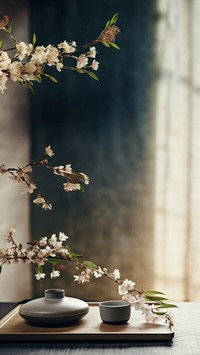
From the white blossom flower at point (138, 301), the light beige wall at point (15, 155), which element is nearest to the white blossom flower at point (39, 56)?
the white blossom flower at point (138, 301)

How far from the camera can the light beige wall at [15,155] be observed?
3.00 metres

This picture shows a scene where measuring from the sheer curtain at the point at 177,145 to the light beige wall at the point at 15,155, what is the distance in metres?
0.71

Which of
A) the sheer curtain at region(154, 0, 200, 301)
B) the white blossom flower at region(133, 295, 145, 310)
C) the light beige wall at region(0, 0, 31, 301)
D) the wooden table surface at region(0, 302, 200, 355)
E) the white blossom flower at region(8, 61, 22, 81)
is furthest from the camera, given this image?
the sheer curtain at region(154, 0, 200, 301)

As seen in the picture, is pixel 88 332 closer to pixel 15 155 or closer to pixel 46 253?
pixel 46 253

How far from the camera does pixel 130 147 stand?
3.39 meters

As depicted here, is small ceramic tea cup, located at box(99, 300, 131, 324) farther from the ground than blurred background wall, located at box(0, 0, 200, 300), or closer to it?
closer to it

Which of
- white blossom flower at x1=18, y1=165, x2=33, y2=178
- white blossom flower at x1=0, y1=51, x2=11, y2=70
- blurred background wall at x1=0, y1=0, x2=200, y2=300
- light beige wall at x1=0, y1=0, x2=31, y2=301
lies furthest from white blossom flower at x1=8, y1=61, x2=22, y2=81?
blurred background wall at x1=0, y1=0, x2=200, y2=300

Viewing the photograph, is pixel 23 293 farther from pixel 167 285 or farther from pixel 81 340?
pixel 81 340

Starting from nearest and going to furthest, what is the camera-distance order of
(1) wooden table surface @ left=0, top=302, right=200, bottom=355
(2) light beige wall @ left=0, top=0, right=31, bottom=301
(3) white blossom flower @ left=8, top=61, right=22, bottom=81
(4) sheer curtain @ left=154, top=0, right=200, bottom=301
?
(3) white blossom flower @ left=8, top=61, right=22, bottom=81 < (1) wooden table surface @ left=0, top=302, right=200, bottom=355 < (2) light beige wall @ left=0, top=0, right=31, bottom=301 < (4) sheer curtain @ left=154, top=0, right=200, bottom=301

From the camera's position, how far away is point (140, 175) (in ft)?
11.1

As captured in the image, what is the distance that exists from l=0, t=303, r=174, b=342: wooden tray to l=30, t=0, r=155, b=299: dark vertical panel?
1.69m

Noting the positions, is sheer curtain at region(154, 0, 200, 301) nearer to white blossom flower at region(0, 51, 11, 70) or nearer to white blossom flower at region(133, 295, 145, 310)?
white blossom flower at region(133, 295, 145, 310)

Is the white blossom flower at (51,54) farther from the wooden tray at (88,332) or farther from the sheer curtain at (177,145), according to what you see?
the sheer curtain at (177,145)

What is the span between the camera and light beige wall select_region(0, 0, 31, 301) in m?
3.00
